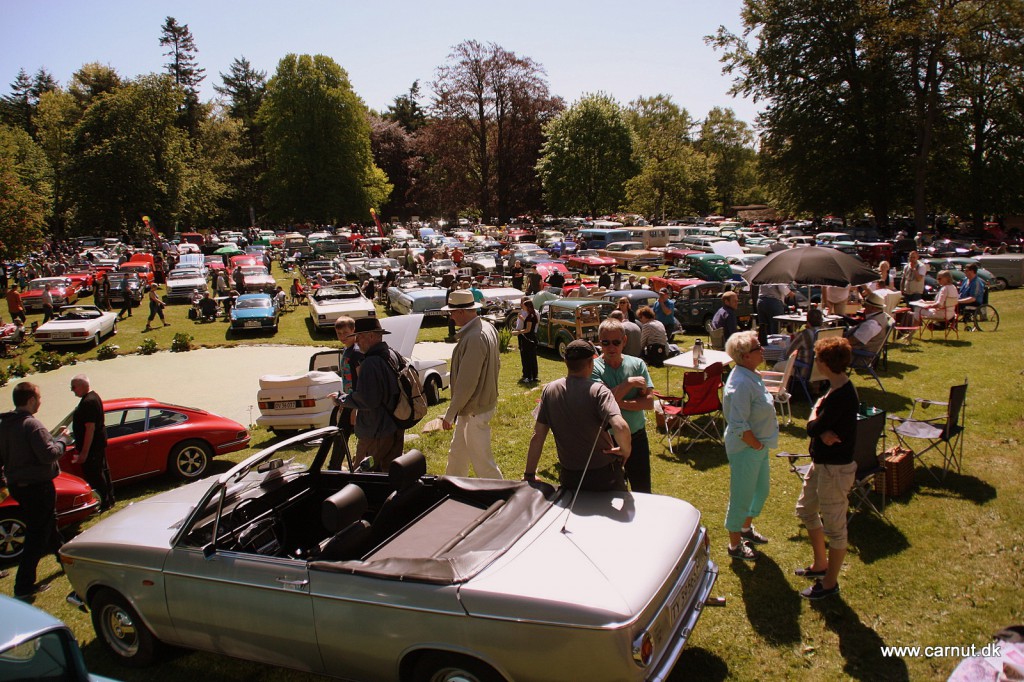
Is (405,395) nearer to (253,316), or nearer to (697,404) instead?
(697,404)

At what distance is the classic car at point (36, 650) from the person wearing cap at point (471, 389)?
10.8 feet

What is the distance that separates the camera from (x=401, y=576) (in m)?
3.41

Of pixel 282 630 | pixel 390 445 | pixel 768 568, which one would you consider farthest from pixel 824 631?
pixel 390 445

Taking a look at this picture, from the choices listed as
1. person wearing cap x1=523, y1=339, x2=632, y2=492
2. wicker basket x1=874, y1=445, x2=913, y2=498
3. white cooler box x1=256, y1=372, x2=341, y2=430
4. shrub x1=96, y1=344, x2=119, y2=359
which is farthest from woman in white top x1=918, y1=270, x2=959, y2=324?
shrub x1=96, y1=344, x2=119, y2=359

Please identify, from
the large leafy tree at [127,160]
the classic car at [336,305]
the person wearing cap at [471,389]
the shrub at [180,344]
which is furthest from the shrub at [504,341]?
the large leafy tree at [127,160]

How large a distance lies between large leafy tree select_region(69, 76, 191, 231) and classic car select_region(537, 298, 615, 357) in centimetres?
4555

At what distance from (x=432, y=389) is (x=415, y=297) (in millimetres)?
10758

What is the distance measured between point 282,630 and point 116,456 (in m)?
6.01

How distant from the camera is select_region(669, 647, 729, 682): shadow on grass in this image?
3.94m

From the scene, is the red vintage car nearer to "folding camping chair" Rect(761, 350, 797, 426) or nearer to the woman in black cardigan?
the woman in black cardigan

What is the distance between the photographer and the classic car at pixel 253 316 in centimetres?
2127

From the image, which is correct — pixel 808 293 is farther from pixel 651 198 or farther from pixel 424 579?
pixel 651 198

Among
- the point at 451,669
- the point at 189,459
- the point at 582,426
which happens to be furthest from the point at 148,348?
the point at 451,669

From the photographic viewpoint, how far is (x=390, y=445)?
6223 millimetres
